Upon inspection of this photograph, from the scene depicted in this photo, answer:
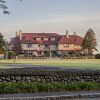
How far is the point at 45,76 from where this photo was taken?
24281mm

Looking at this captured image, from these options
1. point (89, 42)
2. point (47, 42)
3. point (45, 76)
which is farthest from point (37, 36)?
point (45, 76)

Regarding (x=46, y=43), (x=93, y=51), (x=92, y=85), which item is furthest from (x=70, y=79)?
(x=46, y=43)

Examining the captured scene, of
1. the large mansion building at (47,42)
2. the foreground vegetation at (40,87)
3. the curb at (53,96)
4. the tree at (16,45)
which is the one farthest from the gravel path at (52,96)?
the large mansion building at (47,42)

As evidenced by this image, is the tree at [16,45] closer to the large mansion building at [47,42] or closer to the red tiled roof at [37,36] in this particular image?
the large mansion building at [47,42]

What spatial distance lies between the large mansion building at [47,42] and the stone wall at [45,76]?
13500 centimetres

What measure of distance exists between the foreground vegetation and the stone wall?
1.67 m

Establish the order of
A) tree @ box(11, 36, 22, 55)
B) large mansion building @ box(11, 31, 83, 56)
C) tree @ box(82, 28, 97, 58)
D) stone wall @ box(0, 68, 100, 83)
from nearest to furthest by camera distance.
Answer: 1. stone wall @ box(0, 68, 100, 83)
2. tree @ box(82, 28, 97, 58)
3. tree @ box(11, 36, 22, 55)
4. large mansion building @ box(11, 31, 83, 56)

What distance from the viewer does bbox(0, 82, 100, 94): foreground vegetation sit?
20.3 meters

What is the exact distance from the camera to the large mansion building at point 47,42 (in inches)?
6388

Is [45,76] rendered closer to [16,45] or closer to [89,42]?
[89,42]

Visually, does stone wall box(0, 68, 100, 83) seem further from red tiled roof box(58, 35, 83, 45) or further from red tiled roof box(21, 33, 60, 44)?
red tiled roof box(58, 35, 83, 45)

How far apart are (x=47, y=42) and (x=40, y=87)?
472 feet

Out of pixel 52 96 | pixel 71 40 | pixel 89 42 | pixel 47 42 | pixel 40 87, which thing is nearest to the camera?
pixel 52 96

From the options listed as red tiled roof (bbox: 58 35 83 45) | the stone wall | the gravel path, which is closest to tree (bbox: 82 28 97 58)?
red tiled roof (bbox: 58 35 83 45)
